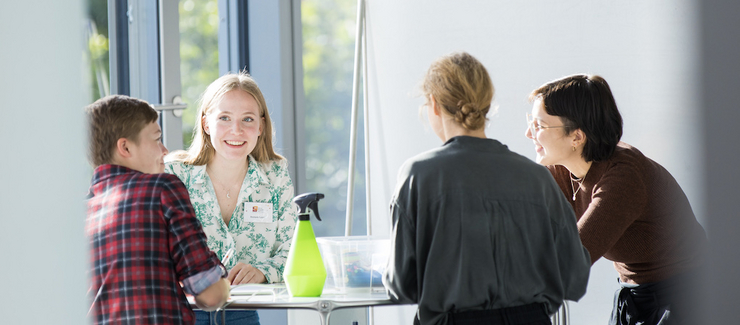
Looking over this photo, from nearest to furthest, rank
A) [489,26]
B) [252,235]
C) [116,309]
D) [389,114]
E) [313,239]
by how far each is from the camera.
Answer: [116,309], [313,239], [252,235], [489,26], [389,114]

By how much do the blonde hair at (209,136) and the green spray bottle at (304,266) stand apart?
731mm

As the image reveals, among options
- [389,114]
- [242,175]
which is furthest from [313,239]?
[389,114]

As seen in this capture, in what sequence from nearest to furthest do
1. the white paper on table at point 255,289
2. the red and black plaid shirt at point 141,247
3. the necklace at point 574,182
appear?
the red and black plaid shirt at point 141,247 → the white paper on table at point 255,289 → the necklace at point 574,182

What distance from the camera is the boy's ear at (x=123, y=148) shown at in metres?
1.65

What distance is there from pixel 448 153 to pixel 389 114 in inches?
70.7

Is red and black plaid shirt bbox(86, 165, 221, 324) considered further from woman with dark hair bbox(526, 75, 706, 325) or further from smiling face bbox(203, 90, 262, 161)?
woman with dark hair bbox(526, 75, 706, 325)

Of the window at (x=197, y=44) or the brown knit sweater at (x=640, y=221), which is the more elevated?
the window at (x=197, y=44)

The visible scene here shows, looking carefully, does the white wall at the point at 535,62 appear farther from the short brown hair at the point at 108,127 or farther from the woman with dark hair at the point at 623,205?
the short brown hair at the point at 108,127

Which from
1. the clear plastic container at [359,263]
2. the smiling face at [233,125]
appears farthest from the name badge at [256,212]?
the clear plastic container at [359,263]

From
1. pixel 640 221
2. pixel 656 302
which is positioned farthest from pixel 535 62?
pixel 656 302

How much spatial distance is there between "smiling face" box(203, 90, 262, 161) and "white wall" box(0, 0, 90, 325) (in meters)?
1.60

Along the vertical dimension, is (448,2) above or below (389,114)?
above

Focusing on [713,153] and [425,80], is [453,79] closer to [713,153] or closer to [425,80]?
[425,80]

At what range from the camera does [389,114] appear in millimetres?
3387
